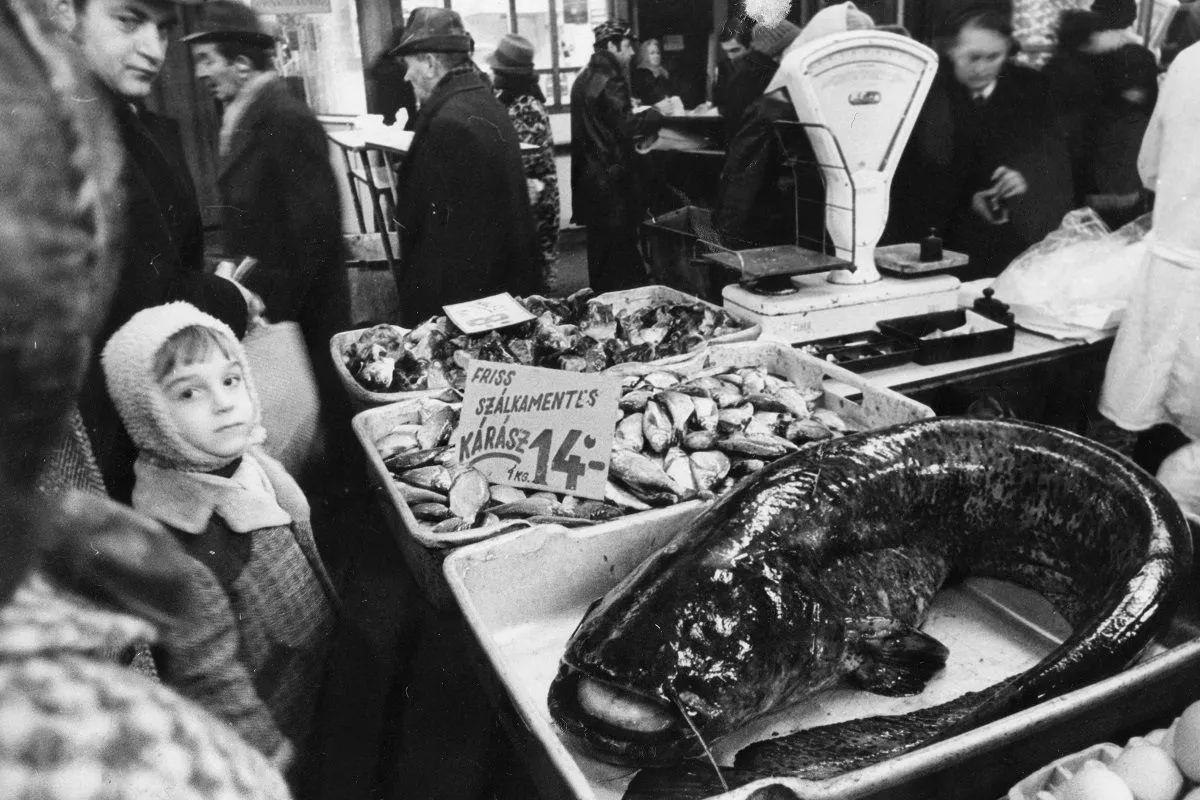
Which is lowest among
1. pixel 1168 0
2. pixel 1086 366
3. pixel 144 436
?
pixel 1086 366

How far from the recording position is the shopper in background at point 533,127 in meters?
1.09

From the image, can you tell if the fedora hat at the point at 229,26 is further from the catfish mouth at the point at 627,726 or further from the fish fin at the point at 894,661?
the fish fin at the point at 894,661

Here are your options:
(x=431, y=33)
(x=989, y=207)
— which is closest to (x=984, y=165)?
(x=989, y=207)

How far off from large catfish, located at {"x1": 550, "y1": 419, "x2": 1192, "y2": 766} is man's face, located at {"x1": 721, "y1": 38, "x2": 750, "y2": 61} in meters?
0.80

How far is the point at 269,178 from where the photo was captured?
61 cm

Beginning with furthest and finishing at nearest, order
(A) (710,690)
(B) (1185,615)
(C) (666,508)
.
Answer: (C) (666,508)
(B) (1185,615)
(A) (710,690)

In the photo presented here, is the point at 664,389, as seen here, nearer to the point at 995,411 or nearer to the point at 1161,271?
the point at 995,411

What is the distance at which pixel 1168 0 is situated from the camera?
2520 mm

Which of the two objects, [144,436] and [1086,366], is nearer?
[144,436]

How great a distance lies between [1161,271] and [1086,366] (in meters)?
0.40

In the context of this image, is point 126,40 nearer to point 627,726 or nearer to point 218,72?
point 218,72

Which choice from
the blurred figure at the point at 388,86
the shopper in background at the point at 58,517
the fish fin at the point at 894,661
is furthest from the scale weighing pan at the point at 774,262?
the shopper in background at the point at 58,517

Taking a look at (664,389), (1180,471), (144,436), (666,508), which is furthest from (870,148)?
(144,436)

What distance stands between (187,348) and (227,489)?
4.5 inches
